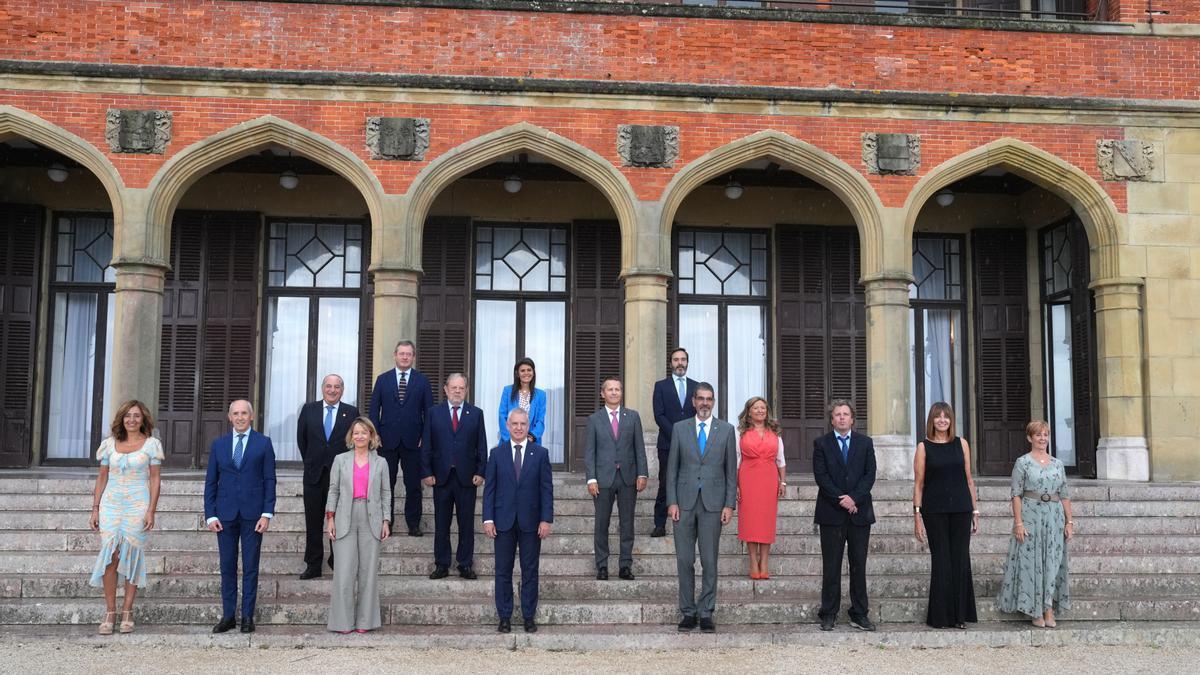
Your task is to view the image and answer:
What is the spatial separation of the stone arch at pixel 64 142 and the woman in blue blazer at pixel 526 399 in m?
5.28

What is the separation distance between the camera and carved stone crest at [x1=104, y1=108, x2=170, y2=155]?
10.8 m

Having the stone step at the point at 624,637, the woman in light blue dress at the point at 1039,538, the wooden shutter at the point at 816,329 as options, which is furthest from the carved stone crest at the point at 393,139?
the woman in light blue dress at the point at 1039,538

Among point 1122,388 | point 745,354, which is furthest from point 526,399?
point 1122,388

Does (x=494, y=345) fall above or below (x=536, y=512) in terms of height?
above

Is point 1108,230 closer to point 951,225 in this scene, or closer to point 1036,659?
point 951,225

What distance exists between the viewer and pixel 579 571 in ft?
26.6

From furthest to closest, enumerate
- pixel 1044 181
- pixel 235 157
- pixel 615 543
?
pixel 1044 181
pixel 235 157
pixel 615 543

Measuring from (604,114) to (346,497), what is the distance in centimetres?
581

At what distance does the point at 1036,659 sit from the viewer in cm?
662

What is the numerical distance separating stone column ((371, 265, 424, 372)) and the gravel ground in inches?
182

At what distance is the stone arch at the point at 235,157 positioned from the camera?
10852 millimetres

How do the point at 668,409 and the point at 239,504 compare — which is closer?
the point at 239,504

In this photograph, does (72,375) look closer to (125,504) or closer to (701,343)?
(125,504)

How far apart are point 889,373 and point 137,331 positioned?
7.87m
